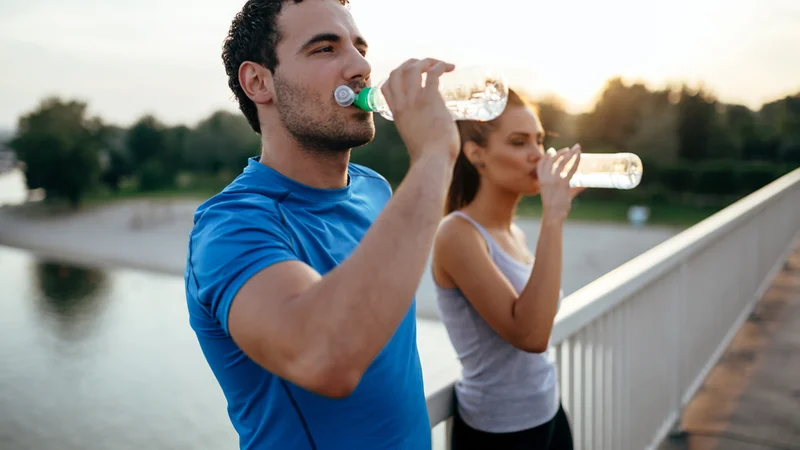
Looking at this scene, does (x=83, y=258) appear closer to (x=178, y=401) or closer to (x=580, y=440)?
(x=178, y=401)

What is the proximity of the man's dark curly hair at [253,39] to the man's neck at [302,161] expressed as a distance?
13 centimetres

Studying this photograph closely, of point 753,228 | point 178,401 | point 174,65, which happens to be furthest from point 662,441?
point 174,65

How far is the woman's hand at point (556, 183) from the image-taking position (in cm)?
155

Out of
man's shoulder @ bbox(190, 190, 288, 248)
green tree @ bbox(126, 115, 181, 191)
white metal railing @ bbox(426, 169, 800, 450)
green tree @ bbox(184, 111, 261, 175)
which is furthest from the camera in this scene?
green tree @ bbox(126, 115, 181, 191)

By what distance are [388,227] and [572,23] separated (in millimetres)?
63666

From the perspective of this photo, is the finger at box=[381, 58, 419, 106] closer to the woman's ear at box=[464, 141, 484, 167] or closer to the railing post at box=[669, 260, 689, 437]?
the woman's ear at box=[464, 141, 484, 167]

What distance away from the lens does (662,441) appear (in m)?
3.04

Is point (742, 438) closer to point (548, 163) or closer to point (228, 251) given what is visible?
point (548, 163)

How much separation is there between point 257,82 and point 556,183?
72 centimetres

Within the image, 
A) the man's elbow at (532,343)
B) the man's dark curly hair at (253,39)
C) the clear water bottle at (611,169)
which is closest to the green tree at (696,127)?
the clear water bottle at (611,169)

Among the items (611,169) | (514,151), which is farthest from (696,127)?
(514,151)

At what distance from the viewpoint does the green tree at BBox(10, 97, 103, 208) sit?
6594 centimetres

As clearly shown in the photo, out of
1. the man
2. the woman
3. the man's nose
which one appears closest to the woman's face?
the woman

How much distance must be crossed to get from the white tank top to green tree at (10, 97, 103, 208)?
2813 inches
